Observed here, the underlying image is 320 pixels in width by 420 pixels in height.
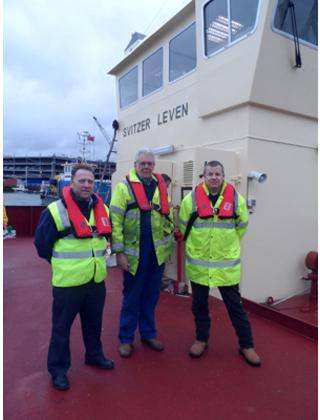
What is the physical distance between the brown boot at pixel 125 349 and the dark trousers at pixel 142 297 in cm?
4

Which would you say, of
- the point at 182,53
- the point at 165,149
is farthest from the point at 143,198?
the point at 182,53

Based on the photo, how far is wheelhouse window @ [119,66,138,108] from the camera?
6392mm

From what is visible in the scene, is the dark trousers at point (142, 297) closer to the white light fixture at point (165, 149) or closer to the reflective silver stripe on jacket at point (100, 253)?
the reflective silver stripe on jacket at point (100, 253)

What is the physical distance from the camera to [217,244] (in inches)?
106

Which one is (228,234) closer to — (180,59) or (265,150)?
(265,150)

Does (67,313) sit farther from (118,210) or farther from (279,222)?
(279,222)

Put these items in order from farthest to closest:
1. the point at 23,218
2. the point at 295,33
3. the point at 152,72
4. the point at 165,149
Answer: the point at 23,218, the point at 152,72, the point at 165,149, the point at 295,33

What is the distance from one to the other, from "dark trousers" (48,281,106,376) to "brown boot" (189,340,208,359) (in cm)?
90

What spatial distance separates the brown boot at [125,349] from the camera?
9.16ft


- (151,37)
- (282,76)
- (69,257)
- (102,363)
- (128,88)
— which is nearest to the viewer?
(69,257)

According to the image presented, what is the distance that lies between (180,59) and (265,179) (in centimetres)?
266

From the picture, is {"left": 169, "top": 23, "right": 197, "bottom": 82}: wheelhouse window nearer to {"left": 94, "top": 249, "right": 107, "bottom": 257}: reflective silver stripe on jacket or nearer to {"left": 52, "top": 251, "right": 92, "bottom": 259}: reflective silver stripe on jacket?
{"left": 94, "top": 249, "right": 107, "bottom": 257}: reflective silver stripe on jacket

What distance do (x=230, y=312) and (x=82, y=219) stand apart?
1526mm

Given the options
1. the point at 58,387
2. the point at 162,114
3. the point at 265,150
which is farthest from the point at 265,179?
the point at 58,387
